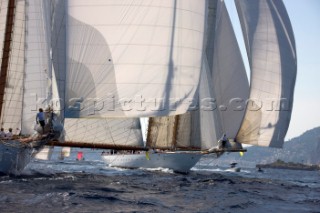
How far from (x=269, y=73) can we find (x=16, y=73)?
1964 centimetres

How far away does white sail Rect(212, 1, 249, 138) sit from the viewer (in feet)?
144

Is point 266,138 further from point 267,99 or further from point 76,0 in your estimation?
point 76,0

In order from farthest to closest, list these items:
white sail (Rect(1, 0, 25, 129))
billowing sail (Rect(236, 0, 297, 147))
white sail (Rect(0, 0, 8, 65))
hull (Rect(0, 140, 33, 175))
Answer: billowing sail (Rect(236, 0, 297, 147)) < white sail (Rect(0, 0, 8, 65)) < white sail (Rect(1, 0, 25, 129)) < hull (Rect(0, 140, 33, 175))

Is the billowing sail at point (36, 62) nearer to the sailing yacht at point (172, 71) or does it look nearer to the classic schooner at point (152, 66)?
the classic schooner at point (152, 66)

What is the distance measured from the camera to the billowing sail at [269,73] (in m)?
41.6

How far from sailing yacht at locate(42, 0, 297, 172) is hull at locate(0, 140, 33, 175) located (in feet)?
12.6


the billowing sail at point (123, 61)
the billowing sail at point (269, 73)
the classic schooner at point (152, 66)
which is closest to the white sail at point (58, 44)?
the classic schooner at point (152, 66)

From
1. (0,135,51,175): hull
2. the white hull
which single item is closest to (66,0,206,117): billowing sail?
(0,135,51,175): hull

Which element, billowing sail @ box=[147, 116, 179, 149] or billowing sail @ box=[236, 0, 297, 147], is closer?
billowing sail @ box=[236, 0, 297, 147]

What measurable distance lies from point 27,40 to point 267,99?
1954cm

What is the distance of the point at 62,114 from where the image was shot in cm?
3108

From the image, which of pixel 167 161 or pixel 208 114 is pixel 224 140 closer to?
pixel 208 114

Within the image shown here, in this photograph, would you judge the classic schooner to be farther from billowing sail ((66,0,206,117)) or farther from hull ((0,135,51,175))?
hull ((0,135,51,175))

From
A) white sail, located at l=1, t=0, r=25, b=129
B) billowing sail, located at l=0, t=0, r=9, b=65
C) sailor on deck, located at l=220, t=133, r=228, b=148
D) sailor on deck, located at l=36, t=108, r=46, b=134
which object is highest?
billowing sail, located at l=0, t=0, r=9, b=65
